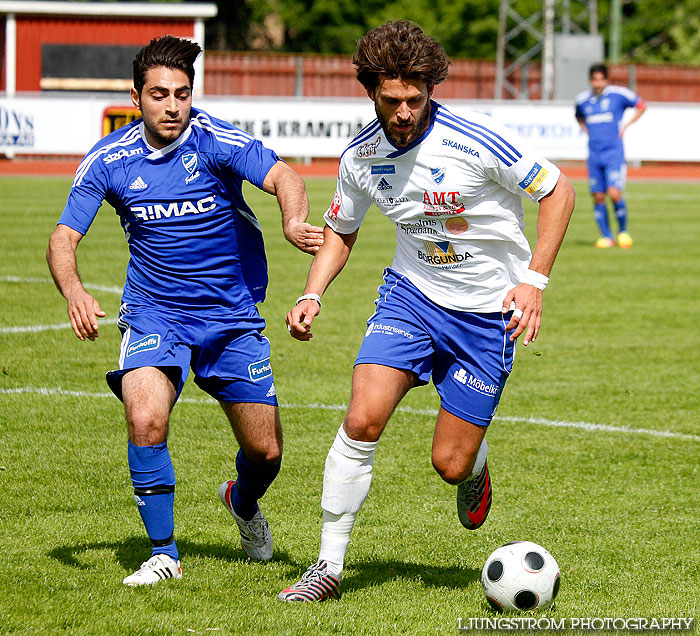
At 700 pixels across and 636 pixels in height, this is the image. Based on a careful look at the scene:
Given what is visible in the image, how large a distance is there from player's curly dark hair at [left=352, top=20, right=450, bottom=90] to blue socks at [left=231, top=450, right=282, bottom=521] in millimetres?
1672

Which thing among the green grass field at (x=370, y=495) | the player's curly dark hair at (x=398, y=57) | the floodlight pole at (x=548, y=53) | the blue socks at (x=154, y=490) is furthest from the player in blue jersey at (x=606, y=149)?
the floodlight pole at (x=548, y=53)

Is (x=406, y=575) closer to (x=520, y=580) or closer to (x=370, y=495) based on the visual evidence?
(x=520, y=580)

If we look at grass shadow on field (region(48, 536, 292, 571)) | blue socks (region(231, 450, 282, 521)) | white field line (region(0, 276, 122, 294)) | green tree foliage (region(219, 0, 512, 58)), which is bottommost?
grass shadow on field (region(48, 536, 292, 571))

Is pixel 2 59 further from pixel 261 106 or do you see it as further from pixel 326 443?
pixel 326 443

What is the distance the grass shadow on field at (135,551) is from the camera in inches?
195

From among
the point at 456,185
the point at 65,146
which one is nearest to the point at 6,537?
the point at 456,185

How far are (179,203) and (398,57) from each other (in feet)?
3.85

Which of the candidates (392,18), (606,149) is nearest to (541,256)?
(606,149)

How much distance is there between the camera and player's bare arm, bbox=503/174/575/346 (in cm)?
457

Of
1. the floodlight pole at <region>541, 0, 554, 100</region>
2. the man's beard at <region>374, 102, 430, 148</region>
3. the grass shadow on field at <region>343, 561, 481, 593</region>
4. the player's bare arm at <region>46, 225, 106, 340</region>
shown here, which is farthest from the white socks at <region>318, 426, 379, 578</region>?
the floodlight pole at <region>541, 0, 554, 100</region>

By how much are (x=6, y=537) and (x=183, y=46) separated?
2261 mm

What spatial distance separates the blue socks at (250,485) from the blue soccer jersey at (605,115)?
12778 mm

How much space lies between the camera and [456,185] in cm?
471

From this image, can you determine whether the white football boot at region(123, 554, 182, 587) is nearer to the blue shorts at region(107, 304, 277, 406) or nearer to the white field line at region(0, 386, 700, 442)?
the blue shorts at region(107, 304, 277, 406)
